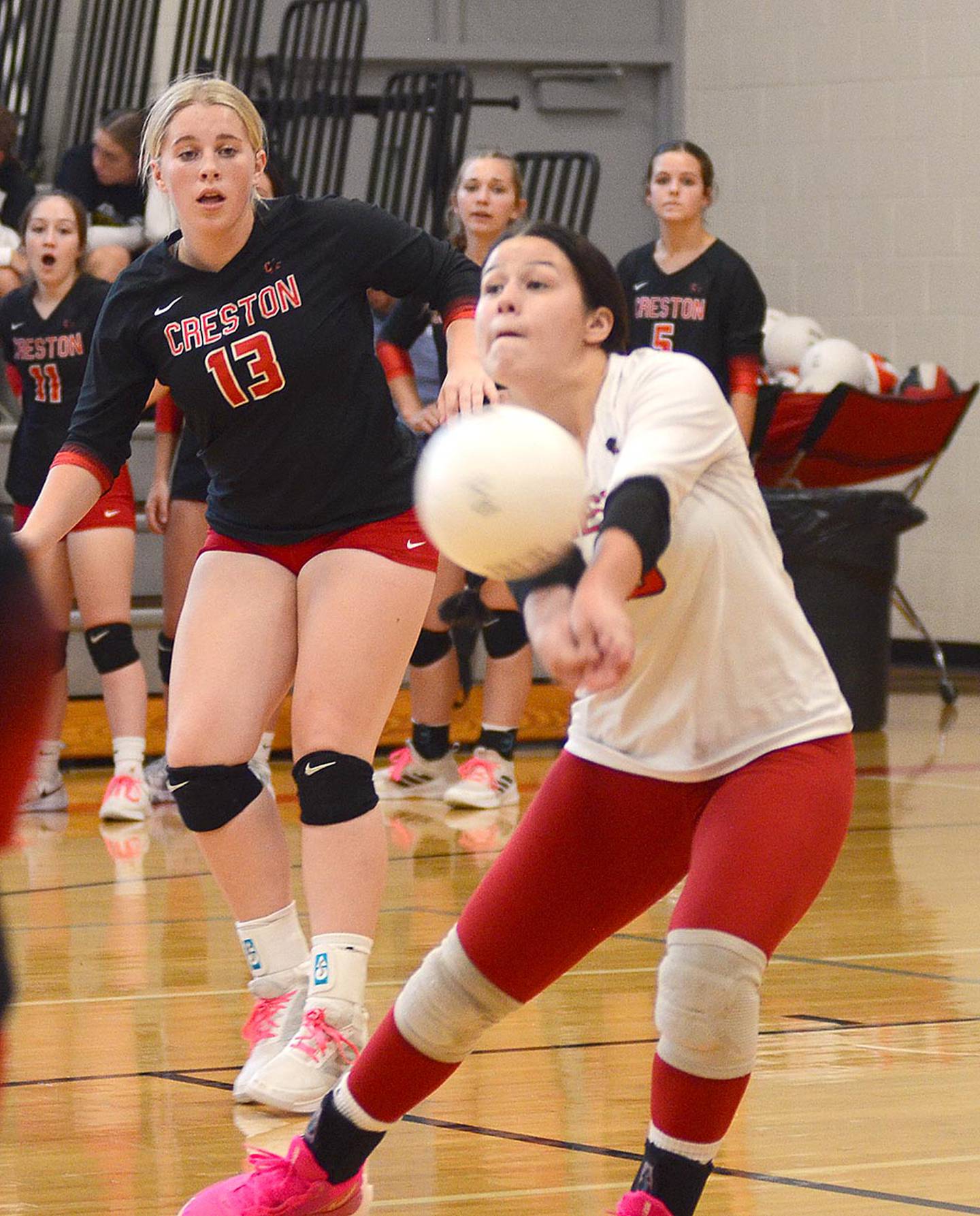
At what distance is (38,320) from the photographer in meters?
5.46

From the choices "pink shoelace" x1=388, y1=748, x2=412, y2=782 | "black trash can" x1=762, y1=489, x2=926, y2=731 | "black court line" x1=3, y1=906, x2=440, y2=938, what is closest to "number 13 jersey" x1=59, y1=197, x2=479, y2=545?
"black court line" x1=3, y1=906, x2=440, y2=938

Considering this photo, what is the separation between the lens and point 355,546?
289 cm

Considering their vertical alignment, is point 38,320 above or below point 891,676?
above

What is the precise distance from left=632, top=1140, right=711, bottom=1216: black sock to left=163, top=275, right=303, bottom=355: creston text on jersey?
1.41 metres

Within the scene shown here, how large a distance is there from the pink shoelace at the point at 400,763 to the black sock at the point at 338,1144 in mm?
3506

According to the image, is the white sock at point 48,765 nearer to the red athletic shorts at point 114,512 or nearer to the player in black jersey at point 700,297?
the red athletic shorts at point 114,512

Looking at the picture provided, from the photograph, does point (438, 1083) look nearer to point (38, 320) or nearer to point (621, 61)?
point (38, 320)

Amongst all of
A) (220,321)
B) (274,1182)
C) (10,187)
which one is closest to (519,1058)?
(274,1182)

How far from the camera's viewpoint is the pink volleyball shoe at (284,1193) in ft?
7.15

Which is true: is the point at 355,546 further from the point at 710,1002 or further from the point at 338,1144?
the point at 710,1002

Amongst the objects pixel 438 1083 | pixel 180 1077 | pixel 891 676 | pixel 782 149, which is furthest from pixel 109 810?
pixel 782 149

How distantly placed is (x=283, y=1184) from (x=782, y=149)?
7557 millimetres

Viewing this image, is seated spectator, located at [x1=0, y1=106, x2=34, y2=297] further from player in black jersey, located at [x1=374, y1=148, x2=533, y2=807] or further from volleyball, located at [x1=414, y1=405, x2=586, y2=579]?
volleyball, located at [x1=414, y1=405, x2=586, y2=579]

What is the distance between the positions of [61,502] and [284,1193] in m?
1.11
